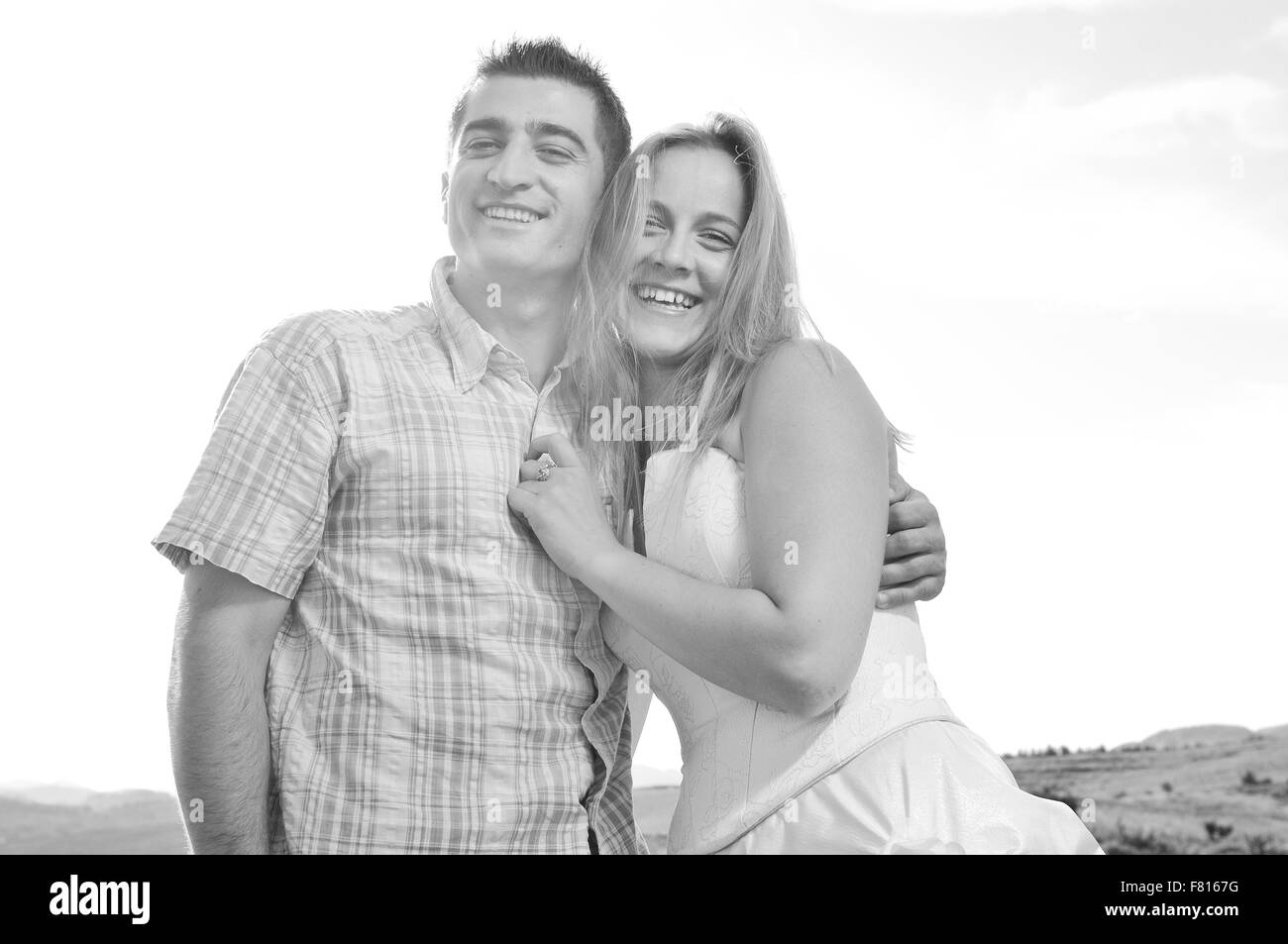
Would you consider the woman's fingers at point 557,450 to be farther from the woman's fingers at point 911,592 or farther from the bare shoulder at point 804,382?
the woman's fingers at point 911,592

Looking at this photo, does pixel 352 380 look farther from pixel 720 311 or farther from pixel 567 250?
pixel 720 311

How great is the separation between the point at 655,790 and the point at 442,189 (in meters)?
1.41

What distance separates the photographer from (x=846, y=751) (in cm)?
145

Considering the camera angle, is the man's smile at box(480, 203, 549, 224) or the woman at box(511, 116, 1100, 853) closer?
the woman at box(511, 116, 1100, 853)

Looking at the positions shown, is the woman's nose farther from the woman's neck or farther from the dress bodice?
the dress bodice

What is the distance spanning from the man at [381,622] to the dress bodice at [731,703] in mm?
87

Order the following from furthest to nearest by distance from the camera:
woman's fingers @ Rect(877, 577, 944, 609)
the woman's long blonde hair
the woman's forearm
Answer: the woman's long blonde hair, woman's fingers @ Rect(877, 577, 944, 609), the woman's forearm

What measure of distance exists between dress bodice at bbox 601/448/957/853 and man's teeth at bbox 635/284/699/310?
25 cm

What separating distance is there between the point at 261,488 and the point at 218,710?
0.28 meters

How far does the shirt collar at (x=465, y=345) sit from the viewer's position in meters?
1.62

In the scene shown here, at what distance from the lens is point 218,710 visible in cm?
144

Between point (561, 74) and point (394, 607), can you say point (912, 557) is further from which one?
point (561, 74)

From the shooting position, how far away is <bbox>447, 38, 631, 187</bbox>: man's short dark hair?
1.80m

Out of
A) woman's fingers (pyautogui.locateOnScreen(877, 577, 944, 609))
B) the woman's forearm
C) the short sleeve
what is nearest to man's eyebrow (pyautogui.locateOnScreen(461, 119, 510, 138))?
the short sleeve
